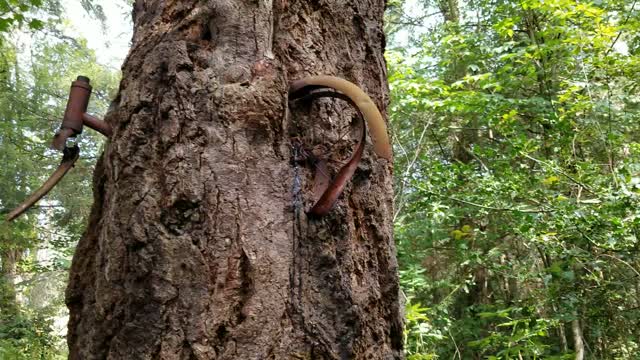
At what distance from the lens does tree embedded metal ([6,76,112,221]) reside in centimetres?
125

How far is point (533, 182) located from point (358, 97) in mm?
5088

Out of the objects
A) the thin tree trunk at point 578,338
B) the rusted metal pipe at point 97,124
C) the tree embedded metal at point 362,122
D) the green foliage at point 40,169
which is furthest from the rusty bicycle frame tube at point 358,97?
the green foliage at point 40,169

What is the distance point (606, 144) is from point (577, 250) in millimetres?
1353

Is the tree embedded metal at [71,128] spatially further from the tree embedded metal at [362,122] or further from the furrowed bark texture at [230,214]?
the tree embedded metal at [362,122]

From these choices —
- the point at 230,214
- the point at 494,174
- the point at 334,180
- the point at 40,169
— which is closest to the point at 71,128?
the point at 230,214

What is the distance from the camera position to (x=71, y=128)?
1260 mm

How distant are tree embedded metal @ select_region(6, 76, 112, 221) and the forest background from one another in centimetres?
311

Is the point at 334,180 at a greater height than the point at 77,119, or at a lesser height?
lesser

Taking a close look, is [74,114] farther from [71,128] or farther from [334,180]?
[334,180]

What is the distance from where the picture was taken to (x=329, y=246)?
1.06 m

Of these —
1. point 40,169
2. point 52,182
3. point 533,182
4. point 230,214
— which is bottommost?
point 230,214

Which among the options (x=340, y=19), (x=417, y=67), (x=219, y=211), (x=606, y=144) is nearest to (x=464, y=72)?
(x=417, y=67)

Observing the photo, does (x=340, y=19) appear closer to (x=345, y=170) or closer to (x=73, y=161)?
(x=345, y=170)

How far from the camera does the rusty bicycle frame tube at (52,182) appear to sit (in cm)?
128
